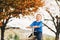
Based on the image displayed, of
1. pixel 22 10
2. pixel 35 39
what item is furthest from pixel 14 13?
pixel 35 39

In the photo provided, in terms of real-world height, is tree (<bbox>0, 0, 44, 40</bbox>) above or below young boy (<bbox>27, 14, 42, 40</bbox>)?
above

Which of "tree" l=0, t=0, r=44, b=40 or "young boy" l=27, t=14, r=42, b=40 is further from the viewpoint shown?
"tree" l=0, t=0, r=44, b=40

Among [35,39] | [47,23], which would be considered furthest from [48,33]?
[35,39]

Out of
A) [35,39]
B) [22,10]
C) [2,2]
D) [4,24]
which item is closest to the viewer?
[35,39]

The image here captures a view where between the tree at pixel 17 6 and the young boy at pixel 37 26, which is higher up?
the tree at pixel 17 6

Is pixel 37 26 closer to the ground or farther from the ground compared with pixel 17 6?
closer to the ground

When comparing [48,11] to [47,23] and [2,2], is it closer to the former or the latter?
[47,23]

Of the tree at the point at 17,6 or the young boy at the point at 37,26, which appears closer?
the young boy at the point at 37,26

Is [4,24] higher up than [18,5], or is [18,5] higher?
[18,5]

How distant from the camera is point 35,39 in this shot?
11.4 metres

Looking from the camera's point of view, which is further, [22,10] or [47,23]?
[47,23]

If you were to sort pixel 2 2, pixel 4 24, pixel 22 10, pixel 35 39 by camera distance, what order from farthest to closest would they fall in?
pixel 4 24 → pixel 22 10 → pixel 2 2 → pixel 35 39

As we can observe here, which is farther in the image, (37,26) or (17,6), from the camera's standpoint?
(17,6)

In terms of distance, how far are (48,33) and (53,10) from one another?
1448mm
